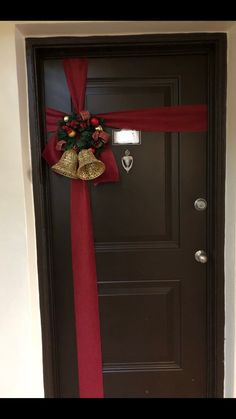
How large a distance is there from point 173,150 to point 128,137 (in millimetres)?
224

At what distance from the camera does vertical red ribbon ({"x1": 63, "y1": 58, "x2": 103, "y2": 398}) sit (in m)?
1.52

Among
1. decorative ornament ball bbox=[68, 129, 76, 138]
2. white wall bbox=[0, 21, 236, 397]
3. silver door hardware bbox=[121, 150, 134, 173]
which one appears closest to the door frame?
white wall bbox=[0, 21, 236, 397]

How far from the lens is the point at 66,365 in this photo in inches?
66.5

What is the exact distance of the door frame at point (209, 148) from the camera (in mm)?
1448

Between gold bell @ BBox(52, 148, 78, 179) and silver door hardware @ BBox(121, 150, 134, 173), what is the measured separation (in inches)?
9.1

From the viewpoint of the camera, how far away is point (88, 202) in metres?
1.58

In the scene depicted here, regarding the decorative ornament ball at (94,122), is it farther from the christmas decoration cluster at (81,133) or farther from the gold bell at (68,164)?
the gold bell at (68,164)

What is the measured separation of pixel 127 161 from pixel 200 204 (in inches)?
16.1

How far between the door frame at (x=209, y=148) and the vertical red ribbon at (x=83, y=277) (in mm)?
116

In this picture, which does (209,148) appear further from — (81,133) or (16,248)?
(16,248)

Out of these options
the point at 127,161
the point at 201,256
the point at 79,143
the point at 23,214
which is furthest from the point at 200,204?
the point at 23,214

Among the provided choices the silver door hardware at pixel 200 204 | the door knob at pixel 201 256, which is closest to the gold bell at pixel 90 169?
the silver door hardware at pixel 200 204

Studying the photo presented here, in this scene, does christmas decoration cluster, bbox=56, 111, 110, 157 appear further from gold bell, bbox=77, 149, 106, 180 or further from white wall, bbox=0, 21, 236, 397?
white wall, bbox=0, 21, 236, 397

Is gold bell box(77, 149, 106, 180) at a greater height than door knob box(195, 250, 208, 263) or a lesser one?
greater
